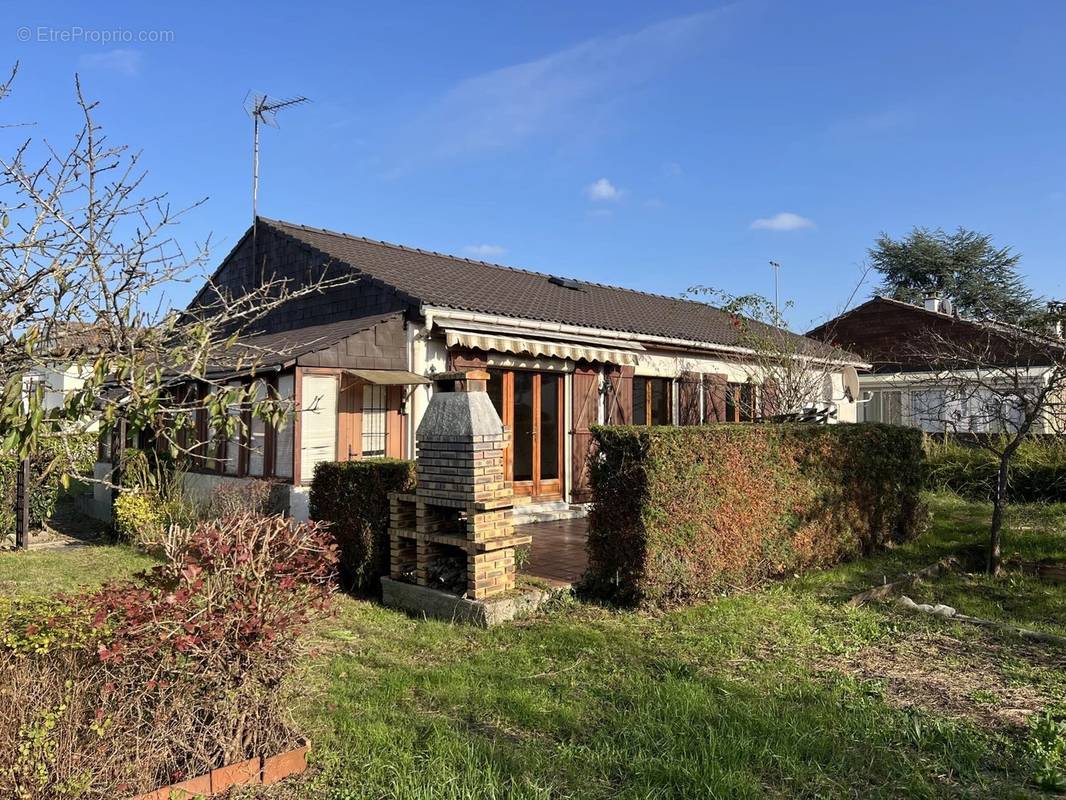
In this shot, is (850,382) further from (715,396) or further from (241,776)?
(241,776)

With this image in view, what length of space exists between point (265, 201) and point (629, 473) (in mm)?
15881

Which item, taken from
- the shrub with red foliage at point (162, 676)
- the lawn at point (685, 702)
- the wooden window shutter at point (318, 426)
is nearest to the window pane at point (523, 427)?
the wooden window shutter at point (318, 426)

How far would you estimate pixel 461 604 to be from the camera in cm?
745

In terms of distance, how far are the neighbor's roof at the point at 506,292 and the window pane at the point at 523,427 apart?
1423 mm

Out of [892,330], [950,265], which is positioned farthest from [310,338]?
[950,265]

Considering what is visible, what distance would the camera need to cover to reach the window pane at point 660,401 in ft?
57.1

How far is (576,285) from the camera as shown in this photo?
2244 centimetres

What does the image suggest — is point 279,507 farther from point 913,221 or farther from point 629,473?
point 913,221

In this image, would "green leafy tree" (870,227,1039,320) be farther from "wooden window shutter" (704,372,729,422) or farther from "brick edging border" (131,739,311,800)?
"brick edging border" (131,739,311,800)

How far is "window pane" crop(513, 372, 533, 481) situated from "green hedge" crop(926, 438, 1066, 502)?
33.6 feet

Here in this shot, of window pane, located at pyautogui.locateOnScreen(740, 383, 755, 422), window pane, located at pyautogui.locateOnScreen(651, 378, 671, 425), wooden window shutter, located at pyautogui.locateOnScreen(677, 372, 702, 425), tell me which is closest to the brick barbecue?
window pane, located at pyautogui.locateOnScreen(651, 378, 671, 425)

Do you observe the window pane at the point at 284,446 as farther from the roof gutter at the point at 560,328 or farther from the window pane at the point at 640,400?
the window pane at the point at 640,400

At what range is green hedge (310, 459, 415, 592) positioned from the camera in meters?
8.67

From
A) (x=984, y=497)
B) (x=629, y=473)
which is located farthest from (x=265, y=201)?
(x=984, y=497)
